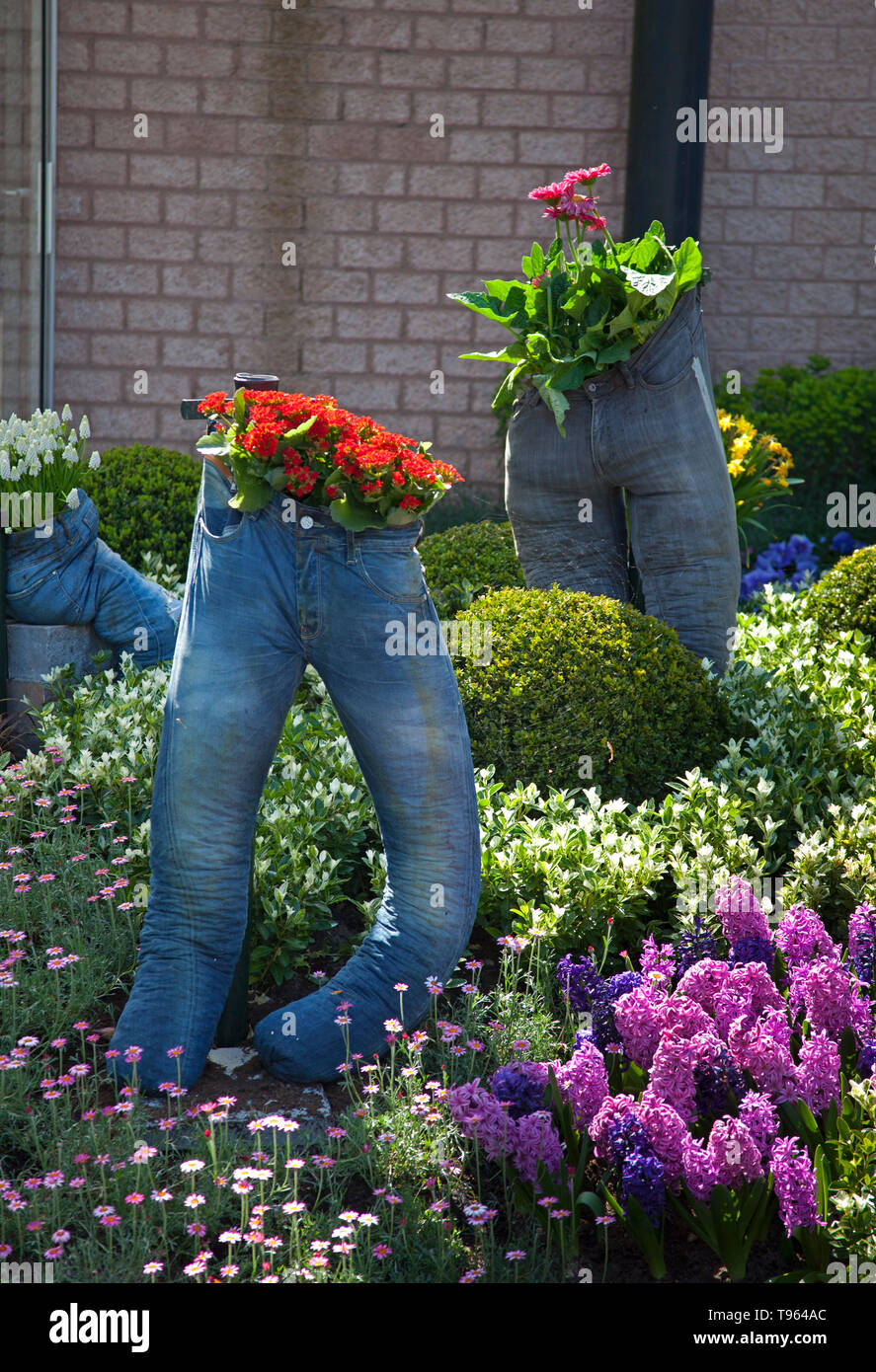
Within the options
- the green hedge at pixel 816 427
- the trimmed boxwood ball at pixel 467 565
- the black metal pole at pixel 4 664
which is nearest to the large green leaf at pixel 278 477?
the black metal pole at pixel 4 664

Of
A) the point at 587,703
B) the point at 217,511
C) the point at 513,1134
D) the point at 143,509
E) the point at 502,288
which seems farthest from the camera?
the point at 143,509

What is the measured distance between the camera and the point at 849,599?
17.3 ft

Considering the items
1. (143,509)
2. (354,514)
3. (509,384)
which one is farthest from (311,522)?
(143,509)

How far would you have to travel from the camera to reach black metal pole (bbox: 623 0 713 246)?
7.11 metres

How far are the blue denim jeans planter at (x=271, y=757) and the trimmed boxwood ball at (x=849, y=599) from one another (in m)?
2.90

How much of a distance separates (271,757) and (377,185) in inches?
245

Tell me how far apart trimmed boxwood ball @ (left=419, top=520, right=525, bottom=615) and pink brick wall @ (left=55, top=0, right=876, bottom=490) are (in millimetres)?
2792

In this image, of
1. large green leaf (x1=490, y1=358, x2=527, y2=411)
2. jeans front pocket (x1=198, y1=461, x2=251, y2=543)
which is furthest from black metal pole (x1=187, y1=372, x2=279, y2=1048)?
large green leaf (x1=490, y1=358, x2=527, y2=411)

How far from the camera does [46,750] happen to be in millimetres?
4051

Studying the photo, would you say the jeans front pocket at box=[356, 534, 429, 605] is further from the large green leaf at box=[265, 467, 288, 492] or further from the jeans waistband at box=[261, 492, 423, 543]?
the large green leaf at box=[265, 467, 288, 492]

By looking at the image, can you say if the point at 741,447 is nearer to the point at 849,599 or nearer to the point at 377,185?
the point at 849,599

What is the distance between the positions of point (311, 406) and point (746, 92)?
6572mm

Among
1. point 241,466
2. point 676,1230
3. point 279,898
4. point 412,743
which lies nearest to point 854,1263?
point 676,1230

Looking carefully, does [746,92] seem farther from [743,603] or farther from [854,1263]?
[854,1263]
